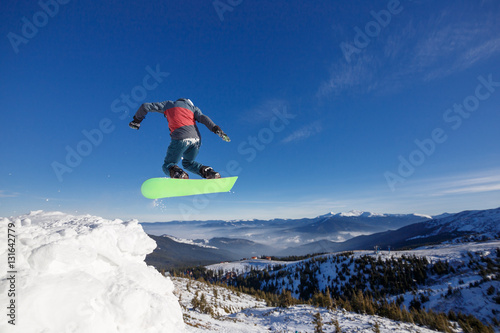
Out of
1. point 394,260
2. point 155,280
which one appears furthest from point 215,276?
point 155,280

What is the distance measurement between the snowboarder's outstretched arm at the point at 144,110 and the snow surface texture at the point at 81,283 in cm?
336

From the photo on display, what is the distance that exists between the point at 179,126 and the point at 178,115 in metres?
0.36

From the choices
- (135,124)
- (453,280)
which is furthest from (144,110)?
(453,280)

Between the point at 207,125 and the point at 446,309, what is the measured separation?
117 feet

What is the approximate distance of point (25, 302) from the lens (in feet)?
9.48

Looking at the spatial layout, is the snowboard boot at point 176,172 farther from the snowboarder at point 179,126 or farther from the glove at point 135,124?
the glove at point 135,124

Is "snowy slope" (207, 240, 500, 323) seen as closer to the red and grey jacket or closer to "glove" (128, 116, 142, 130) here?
the red and grey jacket

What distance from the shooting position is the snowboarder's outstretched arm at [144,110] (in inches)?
260

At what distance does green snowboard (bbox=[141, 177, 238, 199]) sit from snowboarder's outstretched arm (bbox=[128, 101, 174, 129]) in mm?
2310

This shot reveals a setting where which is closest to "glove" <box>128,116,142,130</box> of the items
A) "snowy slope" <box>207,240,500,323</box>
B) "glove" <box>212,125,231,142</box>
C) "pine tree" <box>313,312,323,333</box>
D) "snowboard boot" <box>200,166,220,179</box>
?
"glove" <box>212,125,231,142</box>

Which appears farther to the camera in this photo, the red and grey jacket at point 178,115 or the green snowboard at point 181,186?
the green snowboard at point 181,186

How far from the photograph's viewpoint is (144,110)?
662 cm

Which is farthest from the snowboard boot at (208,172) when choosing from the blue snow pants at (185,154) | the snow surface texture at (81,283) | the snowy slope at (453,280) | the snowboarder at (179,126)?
the snowy slope at (453,280)

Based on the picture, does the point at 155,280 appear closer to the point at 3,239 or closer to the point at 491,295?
the point at 3,239
